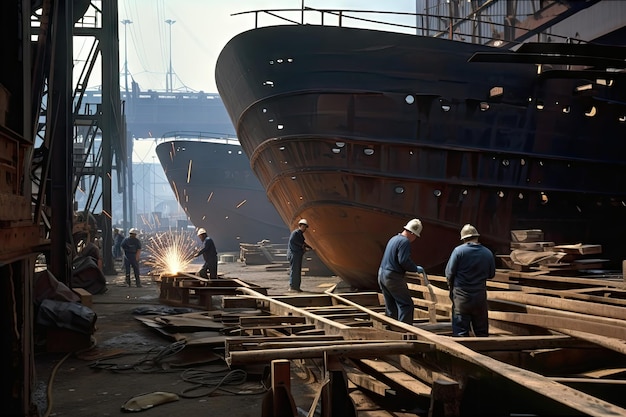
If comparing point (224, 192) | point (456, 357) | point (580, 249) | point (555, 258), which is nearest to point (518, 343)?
point (456, 357)

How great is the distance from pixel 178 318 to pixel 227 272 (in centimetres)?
956

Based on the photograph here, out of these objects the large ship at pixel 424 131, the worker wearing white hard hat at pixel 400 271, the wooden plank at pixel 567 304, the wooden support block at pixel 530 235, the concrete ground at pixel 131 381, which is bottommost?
the concrete ground at pixel 131 381

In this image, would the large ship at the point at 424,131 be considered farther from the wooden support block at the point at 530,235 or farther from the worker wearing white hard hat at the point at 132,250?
the worker wearing white hard hat at the point at 132,250

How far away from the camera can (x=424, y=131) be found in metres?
9.98

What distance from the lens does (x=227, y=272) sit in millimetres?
Answer: 17531

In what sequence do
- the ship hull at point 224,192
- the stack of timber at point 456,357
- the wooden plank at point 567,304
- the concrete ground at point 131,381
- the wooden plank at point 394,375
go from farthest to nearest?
→ the ship hull at point 224,192 → the wooden plank at point 567,304 → the concrete ground at point 131,381 → the wooden plank at point 394,375 → the stack of timber at point 456,357

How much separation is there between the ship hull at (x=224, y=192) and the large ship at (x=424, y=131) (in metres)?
16.5

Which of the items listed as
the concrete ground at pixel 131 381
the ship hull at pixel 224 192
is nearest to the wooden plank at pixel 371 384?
the concrete ground at pixel 131 381

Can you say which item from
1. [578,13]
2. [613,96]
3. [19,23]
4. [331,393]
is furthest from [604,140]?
[19,23]

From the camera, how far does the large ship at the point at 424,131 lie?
32.6 ft

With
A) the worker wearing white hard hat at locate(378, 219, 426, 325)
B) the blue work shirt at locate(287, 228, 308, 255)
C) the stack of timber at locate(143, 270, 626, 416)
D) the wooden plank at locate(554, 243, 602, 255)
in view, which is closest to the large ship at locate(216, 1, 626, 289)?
the blue work shirt at locate(287, 228, 308, 255)

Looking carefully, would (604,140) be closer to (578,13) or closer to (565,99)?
(565,99)

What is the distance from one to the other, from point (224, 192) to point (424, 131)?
18344mm

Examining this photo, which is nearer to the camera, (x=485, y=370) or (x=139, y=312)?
(x=485, y=370)
